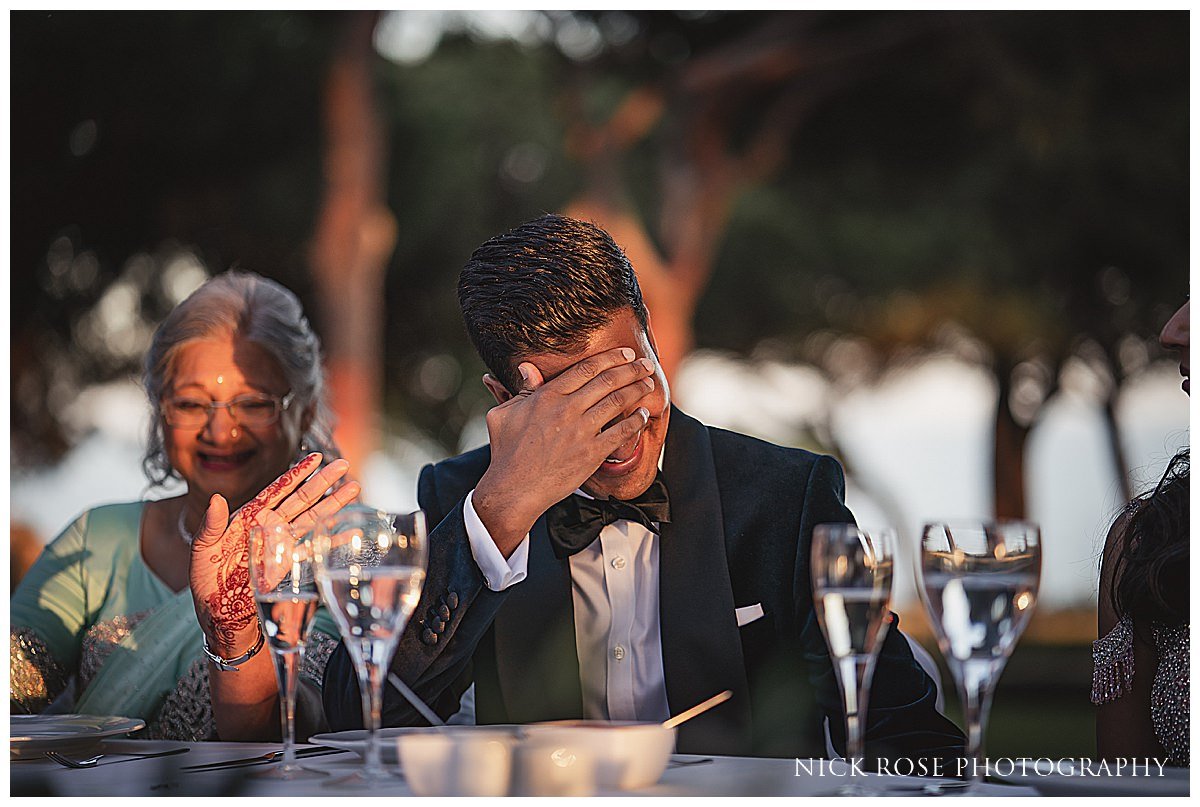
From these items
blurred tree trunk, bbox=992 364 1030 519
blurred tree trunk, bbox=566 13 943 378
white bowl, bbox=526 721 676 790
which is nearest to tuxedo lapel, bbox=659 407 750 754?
white bowl, bbox=526 721 676 790

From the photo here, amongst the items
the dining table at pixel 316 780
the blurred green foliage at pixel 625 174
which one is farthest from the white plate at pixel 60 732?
the blurred green foliage at pixel 625 174

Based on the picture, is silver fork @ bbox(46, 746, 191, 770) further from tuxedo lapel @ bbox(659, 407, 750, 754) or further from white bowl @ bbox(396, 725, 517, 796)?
tuxedo lapel @ bbox(659, 407, 750, 754)

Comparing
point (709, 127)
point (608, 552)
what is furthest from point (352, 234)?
point (608, 552)

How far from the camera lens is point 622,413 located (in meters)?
2.09

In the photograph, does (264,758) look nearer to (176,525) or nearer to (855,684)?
(855,684)

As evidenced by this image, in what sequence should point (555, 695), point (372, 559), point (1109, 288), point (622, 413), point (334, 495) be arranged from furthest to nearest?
point (1109, 288) < point (555, 695) < point (622, 413) < point (334, 495) < point (372, 559)

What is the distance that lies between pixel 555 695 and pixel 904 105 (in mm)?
6752

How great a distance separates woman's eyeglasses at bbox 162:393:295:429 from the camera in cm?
268

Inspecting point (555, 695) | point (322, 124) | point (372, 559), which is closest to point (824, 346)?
point (322, 124)

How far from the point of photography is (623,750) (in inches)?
57.1

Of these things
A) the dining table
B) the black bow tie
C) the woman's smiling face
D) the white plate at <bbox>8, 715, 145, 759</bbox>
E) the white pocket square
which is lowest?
the dining table

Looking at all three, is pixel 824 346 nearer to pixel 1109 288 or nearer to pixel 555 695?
pixel 1109 288

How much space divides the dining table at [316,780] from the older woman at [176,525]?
75 cm

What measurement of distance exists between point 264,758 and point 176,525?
4.15 ft
